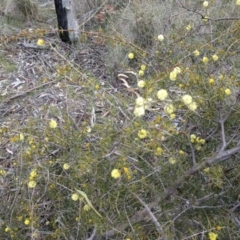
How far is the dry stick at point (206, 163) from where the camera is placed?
1.60 metres

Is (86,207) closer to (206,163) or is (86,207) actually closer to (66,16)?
(206,163)

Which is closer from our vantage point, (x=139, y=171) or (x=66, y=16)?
(x=139, y=171)

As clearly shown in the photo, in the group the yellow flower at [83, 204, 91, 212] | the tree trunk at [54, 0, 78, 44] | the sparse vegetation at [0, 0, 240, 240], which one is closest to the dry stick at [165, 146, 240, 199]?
the sparse vegetation at [0, 0, 240, 240]

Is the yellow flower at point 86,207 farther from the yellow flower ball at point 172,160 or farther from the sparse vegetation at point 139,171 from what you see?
the yellow flower ball at point 172,160

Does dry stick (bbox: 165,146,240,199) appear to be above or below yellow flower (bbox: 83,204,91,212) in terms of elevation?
above

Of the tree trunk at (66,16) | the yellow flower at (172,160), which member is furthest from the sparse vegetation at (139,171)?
the tree trunk at (66,16)

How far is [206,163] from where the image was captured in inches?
63.9

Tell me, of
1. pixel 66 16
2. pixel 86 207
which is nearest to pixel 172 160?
pixel 86 207

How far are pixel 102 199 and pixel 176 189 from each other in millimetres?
297

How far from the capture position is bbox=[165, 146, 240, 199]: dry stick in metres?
1.60

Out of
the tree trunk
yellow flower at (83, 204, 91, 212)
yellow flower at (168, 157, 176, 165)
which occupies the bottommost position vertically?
yellow flower at (83, 204, 91, 212)

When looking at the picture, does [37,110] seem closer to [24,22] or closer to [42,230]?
[42,230]

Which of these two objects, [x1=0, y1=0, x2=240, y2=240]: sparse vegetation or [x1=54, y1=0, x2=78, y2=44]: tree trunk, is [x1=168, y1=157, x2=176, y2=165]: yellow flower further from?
[x1=54, y1=0, x2=78, y2=44]: tree trunk

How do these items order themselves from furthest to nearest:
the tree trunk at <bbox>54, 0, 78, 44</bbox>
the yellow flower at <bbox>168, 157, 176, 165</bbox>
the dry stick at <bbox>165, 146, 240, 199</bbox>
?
the tree trunk at <bbox>54, 0, 78, 44</bbox>, the yellow flower at <bbox>168, 157, 176, 165</bbox>, the dry stick at <bbox>165, 146, 240, 199</bbox>
